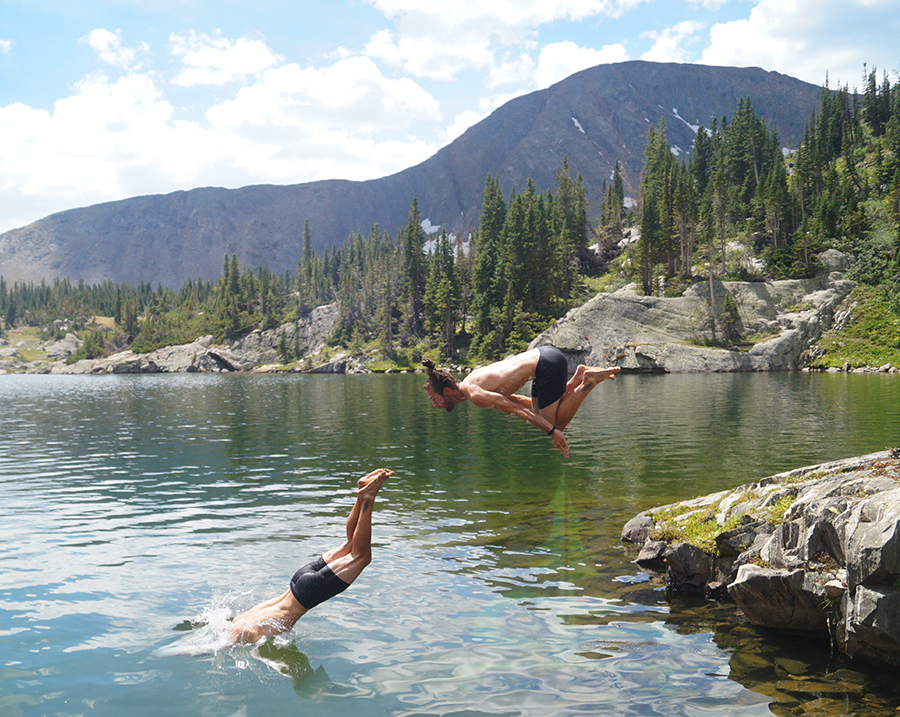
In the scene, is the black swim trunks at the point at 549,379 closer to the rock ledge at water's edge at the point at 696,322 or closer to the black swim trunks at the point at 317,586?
the black swim trunks at the point at 317,586

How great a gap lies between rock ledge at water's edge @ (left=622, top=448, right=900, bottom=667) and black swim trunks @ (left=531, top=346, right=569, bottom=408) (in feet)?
13.2

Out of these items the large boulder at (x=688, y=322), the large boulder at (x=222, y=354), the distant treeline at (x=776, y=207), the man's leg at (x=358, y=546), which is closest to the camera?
the man's leg at (x=358, y=546)

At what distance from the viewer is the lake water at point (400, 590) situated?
7.78 meters

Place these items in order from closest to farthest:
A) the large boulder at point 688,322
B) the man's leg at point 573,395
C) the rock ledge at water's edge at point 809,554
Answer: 1. the rock ledge at water's edge at point 809,554
2. the man's leg at point 573,395
3. the large boulder at point 688,322

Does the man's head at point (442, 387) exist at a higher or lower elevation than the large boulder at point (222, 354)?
lower

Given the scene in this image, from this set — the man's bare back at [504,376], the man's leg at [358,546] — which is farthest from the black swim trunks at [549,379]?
the man's leg at [358,546]

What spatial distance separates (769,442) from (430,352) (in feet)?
317

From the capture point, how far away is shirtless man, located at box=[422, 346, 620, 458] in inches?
380

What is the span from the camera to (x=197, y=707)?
757 cm

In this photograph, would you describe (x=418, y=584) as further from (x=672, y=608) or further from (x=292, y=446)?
(x=292, y=446)

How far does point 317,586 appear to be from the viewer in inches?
349

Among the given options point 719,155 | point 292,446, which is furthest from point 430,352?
point 292,446

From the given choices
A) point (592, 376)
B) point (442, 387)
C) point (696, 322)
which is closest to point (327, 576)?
point (442, 387)

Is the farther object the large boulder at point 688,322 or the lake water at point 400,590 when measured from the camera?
the large boulder at point 688,322
